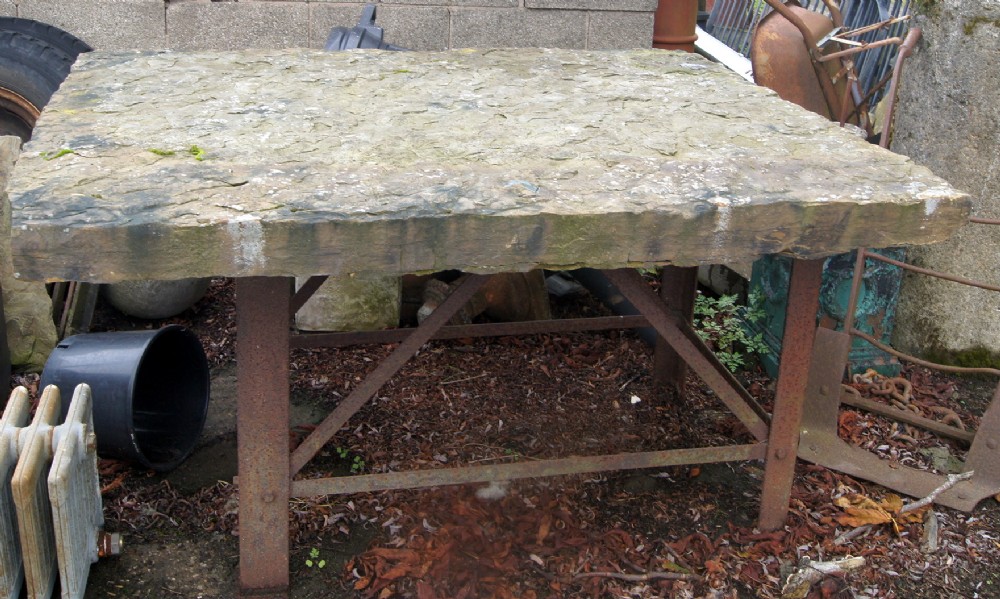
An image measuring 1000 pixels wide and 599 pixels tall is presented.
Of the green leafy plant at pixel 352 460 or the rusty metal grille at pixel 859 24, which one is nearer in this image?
the green leafy plant at pixel 352 460

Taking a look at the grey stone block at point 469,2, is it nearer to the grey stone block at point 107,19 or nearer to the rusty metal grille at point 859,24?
the grey stone block at point 107,19

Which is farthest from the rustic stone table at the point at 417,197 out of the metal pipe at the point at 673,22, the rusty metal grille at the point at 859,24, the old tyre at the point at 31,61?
the rusty metal grille at the point at 859,24

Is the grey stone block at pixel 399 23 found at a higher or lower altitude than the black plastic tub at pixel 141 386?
higher

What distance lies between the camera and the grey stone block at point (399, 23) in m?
4.68

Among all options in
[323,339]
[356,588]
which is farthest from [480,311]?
[356,588]

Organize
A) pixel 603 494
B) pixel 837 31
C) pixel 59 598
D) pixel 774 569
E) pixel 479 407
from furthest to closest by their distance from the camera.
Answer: pixel 837 31
pixel 479 407
pixel 603 494
pixel 774 569
pixel 59 598

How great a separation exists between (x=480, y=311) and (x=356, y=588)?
6.65 ft

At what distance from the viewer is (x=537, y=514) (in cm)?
311

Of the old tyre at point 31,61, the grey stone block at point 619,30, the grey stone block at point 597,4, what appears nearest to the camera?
the old tyre at point 31,61

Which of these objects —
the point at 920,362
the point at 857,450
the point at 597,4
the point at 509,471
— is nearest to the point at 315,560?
the point at 509,471

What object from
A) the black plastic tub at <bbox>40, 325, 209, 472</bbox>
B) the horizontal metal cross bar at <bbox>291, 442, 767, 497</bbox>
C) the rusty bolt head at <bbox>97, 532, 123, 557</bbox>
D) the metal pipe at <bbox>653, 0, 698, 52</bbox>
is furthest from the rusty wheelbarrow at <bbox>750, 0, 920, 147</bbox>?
the rusty bolt head at <bbox>97, 532, 123, 557</bbox>

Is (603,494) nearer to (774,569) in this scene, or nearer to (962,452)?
(774,569)

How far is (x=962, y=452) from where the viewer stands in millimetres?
3688

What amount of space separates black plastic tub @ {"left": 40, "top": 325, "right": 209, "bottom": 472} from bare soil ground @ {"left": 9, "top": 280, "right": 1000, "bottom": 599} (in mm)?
118
